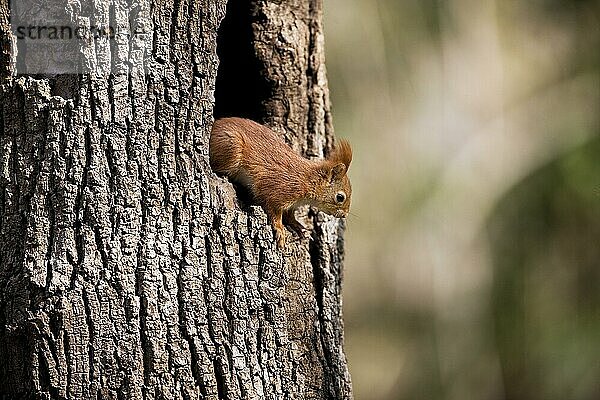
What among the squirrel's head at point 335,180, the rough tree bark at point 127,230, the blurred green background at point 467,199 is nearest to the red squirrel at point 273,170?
the squirrel's head at point 335,180

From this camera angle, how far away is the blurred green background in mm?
8266

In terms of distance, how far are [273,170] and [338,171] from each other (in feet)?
0.96

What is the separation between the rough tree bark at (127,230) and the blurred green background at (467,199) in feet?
17.1

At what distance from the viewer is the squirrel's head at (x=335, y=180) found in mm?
3486

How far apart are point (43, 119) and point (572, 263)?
21.4ft

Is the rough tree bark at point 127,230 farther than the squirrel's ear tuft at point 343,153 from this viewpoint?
No

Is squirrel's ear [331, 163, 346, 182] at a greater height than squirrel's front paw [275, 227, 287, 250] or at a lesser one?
greater

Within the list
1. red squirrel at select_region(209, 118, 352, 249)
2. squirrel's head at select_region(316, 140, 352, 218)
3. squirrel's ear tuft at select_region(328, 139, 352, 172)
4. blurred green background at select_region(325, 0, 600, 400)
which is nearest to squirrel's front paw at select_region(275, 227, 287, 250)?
red squirrel at select_region(209, 118, 352, 249)

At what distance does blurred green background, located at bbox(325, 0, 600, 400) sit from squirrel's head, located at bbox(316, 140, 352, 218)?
468cm

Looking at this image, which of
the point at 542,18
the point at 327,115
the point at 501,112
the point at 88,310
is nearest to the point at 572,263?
the point at 501,112

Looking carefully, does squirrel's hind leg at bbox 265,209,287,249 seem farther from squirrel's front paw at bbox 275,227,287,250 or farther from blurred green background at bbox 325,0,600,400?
blurred green background at bbox 325,0,600,400

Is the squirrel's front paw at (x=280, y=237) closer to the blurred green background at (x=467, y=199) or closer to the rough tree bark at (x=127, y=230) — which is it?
the rough tree bark at (x=127, y=230)

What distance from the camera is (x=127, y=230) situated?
2.91 meters

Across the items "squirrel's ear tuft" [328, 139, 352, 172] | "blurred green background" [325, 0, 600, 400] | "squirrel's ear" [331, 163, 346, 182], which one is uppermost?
"blurred green background" [325, 0, 600, 400]
